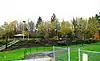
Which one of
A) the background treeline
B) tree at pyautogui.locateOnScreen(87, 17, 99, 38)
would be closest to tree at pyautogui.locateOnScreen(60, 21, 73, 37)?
the background treeline

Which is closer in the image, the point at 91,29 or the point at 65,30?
the point at 91,29

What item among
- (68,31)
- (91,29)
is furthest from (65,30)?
(91,29)

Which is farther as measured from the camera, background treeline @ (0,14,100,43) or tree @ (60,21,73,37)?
tree @ (60,21,73,37)

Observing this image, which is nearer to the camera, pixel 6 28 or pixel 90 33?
pixel 90 33

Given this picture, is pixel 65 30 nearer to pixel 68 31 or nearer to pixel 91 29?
pixel 68 31

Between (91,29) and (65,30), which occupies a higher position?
(91,29)

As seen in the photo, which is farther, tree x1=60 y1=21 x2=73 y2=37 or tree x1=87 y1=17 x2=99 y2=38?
tree x1=60 y1=21 x2=73 y2=37

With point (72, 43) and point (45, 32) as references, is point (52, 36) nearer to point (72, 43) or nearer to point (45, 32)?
point (45, 32)

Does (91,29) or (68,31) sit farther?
(68,31)

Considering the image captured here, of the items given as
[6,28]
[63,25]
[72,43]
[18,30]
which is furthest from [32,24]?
[72,43]

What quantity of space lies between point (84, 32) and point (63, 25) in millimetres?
9197

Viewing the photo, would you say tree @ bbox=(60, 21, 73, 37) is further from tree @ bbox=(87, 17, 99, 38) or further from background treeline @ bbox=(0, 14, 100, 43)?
tree @ bbox=(87, 17, 99, 38)

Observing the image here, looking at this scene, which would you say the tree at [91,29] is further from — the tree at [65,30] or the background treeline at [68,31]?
the tree at [65,30]

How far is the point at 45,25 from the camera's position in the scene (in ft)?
291
